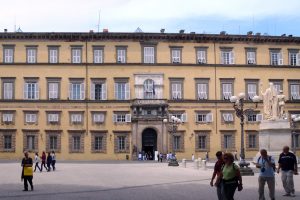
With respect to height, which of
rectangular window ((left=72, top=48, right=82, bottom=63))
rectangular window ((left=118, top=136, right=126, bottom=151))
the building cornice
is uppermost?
the building cornice

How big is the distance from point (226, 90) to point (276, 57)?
8015 mm

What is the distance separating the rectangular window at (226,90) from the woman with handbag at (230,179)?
57404 millimetres

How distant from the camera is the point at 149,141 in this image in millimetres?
70938

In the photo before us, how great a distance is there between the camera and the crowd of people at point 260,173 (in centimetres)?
1358

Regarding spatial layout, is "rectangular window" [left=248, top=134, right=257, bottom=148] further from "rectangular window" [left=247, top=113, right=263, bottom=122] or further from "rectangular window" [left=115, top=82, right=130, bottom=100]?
"rectangular window" [left=115, top=82, right=130, bottom=100]

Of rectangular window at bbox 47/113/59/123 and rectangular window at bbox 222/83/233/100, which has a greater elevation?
rectangular window at bbox 222/83/233/100

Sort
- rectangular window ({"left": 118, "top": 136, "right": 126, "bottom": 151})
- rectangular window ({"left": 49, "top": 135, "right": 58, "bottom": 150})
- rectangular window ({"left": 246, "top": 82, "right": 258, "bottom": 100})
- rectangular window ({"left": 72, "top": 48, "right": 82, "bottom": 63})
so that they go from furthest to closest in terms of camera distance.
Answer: rectangular window ({"left": 246, "top": 82, "right": 258, "bottom": 100})
rectangular window ({"left": 72, "top": 48, "right": 82, "bottom": 63})
rectangular window ({"left": 118, "top": 136, "right": 126, "bottom": 151})
rectangular window ({"left": 49, "top": 135, "right": 58, "bottom": 150})

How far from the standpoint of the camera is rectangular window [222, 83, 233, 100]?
70.7 m

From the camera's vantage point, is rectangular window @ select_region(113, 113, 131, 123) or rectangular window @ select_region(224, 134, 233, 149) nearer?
rectangular window @ select_region(113, 113, 131, 123)

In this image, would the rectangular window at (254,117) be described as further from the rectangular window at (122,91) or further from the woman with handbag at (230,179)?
the woman with handbag at (230,179)

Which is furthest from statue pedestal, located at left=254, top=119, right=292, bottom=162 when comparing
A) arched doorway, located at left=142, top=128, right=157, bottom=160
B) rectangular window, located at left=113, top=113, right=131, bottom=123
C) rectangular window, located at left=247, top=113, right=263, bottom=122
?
arched doorway, located at left=142, top=128, right=157, bottom=160

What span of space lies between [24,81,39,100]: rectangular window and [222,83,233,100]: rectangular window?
22.8 m

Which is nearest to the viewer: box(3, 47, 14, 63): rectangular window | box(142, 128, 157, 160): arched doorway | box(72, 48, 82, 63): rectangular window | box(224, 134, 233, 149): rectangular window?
box(3, 47, 14, 63): rectangular window

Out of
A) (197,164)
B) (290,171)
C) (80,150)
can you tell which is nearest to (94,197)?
(290,171)
